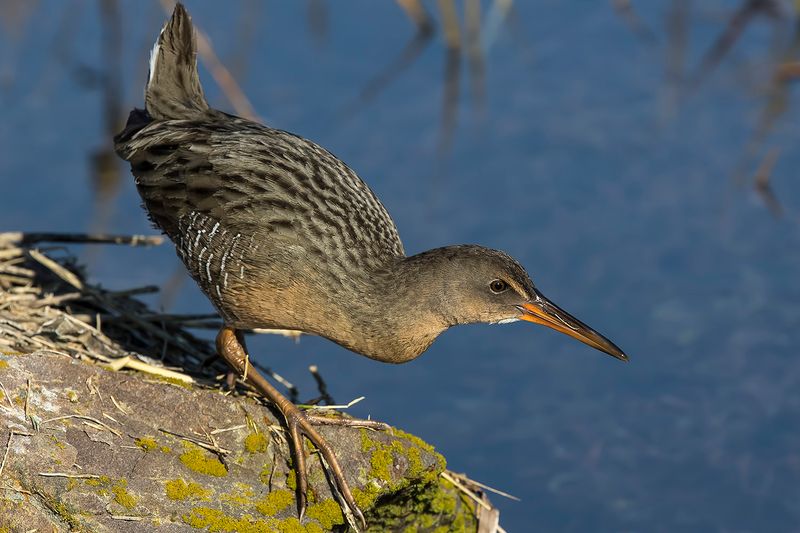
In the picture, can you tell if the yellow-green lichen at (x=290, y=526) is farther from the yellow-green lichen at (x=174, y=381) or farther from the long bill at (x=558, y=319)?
the long bill at (x=558, y=319)

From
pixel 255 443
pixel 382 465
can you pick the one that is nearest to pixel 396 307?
pixel 382 465

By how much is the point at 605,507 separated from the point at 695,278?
1.84 m

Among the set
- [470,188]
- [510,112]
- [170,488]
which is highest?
[510,112]

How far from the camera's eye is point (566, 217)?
8602 mm

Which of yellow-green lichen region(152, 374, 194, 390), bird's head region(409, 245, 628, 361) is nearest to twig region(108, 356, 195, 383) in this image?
yellow-green lichen region(152, 374, 194, 390)

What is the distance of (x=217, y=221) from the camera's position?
5770 mm

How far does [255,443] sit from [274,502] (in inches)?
10.8

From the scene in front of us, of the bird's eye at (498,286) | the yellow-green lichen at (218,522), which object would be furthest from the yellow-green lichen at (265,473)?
the bird's eye at (498,286)

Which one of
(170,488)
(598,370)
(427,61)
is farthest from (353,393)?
(427,61)

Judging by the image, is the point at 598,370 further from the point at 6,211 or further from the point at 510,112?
the point at 6,211

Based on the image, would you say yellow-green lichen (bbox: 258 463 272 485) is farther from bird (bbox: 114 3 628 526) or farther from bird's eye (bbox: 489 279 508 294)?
bird's eye (bbox: 489 279 508 294)

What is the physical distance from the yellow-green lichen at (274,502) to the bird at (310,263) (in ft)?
0.89

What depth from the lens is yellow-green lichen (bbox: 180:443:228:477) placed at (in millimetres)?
5098

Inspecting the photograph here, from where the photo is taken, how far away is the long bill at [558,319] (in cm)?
573
